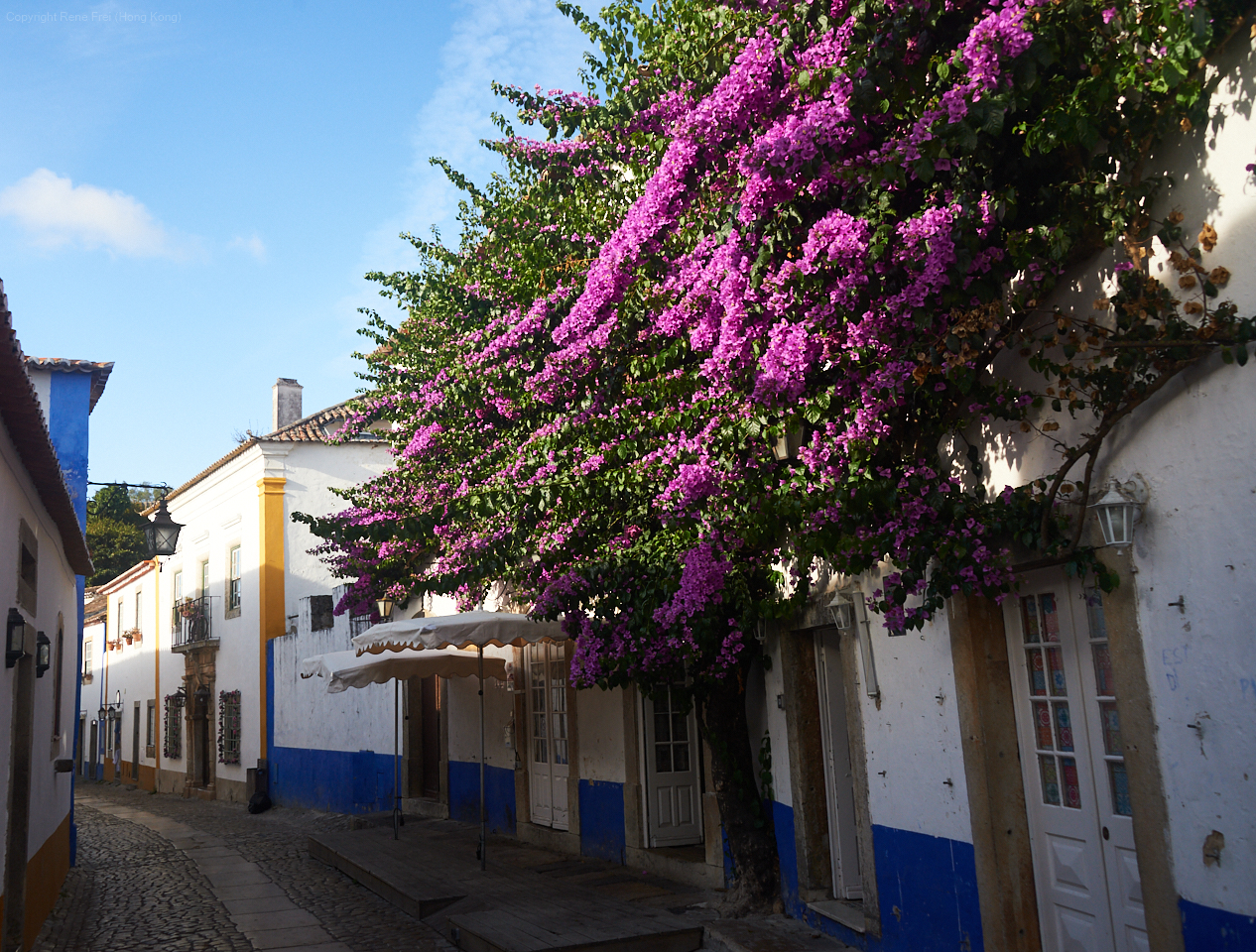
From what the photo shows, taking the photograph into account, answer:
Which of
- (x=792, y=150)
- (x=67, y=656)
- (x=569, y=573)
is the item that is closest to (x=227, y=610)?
(x=67, y=656)

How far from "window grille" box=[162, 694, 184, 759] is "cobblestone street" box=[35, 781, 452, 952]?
29.3 feet

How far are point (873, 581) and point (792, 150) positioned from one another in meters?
2.97

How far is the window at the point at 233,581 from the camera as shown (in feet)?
78.4

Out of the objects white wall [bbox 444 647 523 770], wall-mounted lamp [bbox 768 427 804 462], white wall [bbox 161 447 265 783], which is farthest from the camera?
white wall [bbox 161 447 265 783]

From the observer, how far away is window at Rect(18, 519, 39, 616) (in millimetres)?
8391

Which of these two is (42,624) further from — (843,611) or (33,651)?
(843,611)

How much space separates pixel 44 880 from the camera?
9.54 m

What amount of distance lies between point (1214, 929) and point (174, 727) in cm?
2813

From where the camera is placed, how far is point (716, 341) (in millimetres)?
6211

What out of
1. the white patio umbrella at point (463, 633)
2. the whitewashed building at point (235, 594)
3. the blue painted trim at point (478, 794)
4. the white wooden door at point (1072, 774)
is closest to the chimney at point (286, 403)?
the whitewashed building at point (235, 594)

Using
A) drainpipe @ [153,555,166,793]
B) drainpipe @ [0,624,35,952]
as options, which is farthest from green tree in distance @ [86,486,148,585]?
drainpipe @ [0,624,35,952]

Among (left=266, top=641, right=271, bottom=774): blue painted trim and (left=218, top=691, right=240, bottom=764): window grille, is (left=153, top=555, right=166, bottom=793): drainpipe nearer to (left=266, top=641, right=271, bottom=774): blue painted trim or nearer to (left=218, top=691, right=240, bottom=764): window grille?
(left=218, top=691, right=240, bottom=764): window grille

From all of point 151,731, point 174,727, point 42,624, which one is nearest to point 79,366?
point 42,624

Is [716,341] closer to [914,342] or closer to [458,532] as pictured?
[914,342]
